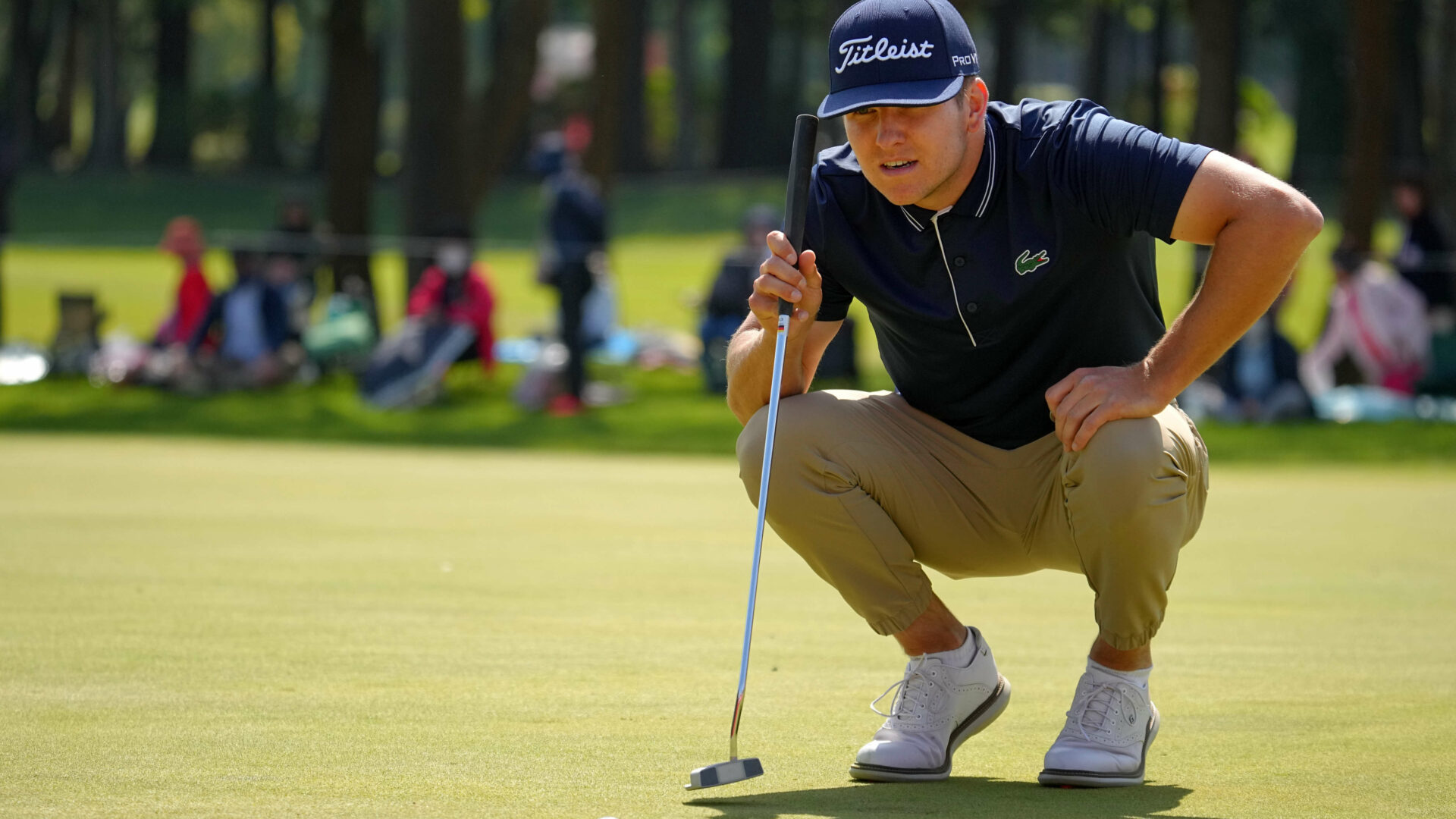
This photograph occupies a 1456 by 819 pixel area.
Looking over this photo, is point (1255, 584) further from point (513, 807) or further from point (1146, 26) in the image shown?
point (1146, 26)

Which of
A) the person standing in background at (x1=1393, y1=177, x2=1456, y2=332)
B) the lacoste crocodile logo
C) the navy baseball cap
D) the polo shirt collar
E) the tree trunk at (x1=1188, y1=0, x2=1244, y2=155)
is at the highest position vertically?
the tree trunk at (x1=1188, y1=0, x2=1244, y2=155)

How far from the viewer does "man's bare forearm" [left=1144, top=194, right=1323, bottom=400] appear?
390 centimetres

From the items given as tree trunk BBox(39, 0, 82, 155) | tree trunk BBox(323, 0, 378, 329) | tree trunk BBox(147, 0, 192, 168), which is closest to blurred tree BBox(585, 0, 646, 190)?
tree trunk BBox(323, 0, 378, 329)

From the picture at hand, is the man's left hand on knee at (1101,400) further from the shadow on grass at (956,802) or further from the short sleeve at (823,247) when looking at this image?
the shadow on grass at (956,802)

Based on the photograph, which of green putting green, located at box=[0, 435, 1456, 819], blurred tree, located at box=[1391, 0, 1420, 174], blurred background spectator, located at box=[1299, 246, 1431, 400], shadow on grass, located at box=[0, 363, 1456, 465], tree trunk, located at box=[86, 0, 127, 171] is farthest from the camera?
tree trunk, located at box=[86, 0, 127, 171]

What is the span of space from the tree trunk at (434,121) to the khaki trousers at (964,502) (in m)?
14.6

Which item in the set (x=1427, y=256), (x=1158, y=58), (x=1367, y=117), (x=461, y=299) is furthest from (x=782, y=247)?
(x=1158, y=58)

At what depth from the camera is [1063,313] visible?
13.7ft

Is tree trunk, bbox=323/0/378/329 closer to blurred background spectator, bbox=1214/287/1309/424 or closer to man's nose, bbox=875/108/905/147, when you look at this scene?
blurred background spectator, bbox=1214/287/1309/424

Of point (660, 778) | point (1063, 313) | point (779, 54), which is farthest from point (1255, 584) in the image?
point (779, 54)

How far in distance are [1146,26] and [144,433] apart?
41.3 m

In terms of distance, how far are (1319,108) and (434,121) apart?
30.0 m

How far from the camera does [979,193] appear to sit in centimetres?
409

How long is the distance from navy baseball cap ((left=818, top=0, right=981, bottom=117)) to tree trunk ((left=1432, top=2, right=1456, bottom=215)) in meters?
15.8
